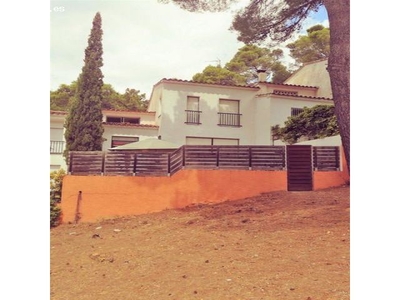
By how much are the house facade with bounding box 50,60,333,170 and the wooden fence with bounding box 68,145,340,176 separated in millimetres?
130

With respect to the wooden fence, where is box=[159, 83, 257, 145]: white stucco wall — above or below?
above

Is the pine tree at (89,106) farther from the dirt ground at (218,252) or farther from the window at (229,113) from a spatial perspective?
the window at (229,113)

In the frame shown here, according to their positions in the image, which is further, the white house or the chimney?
the white house

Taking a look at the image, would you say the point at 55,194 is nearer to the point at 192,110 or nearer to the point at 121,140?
the point at 121,140

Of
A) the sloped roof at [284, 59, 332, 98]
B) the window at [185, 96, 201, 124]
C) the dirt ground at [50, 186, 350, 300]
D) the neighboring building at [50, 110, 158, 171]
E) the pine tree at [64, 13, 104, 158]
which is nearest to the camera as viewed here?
the dirt ground at [50, 186, 350, 300]

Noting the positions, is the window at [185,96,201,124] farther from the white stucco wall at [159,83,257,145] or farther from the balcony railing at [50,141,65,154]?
the balcony railing at [50,141,65,154]

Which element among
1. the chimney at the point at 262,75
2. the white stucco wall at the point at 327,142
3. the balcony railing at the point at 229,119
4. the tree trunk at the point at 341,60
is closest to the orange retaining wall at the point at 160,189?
the white stucco wall at the point at 327,142

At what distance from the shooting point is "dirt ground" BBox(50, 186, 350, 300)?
312 cm

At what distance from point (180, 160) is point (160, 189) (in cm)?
43

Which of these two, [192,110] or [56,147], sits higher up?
[192,110]

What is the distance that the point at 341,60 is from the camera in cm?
372

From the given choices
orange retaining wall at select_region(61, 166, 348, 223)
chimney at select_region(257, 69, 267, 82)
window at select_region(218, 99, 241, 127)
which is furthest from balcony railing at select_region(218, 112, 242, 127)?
orange retaining wall at select_region(61, 166, 348, 223)

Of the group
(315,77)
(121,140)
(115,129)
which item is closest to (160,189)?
(121,140)
